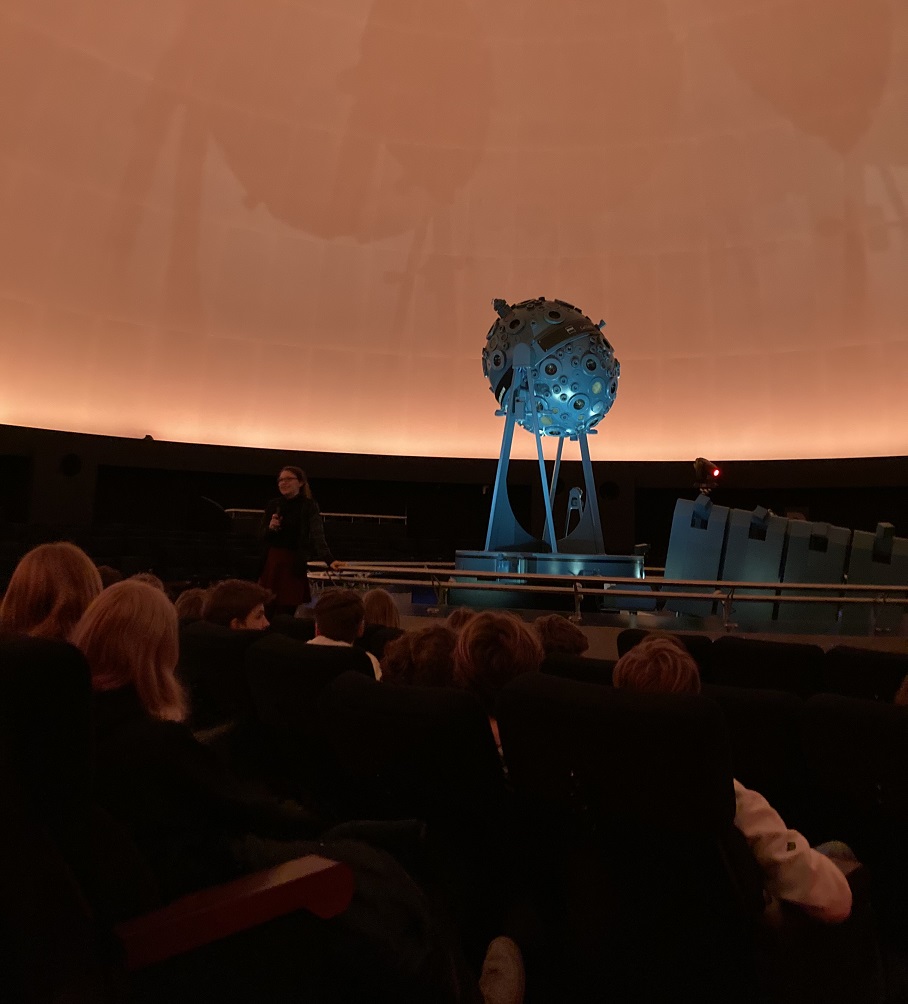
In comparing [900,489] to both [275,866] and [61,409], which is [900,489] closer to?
[61,409]

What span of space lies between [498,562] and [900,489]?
918 cm

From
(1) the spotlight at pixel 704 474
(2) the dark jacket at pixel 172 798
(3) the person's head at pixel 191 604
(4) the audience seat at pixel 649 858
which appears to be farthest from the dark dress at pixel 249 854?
(1) the spotlight at pixel 704 474

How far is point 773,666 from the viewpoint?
3441mm

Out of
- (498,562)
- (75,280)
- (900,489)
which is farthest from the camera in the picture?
(900,489)

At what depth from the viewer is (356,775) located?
2119 millimetres

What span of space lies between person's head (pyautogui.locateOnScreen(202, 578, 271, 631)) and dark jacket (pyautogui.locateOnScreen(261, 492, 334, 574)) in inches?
60.8

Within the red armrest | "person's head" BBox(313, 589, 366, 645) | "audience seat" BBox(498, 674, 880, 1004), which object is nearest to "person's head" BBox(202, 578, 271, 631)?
"person's head" BBox(313, 589, 366, 645)

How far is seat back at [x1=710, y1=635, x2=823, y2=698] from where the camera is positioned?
3.40m

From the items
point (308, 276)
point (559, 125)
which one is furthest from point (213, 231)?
point (559, 125)

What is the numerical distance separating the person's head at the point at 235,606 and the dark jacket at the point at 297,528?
154 centimetres

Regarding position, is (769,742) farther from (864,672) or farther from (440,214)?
(440,214)

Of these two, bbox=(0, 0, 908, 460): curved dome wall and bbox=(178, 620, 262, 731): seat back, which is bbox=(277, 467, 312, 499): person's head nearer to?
bbox=(178, 620, 262, 731): seat back

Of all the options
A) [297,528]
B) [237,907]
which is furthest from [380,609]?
[237,907]

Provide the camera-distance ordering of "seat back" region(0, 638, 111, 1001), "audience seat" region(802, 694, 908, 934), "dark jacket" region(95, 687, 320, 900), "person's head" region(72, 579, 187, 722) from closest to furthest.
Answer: "seat back" region(0, 638, 111, 1001)
"dark jacket" region(95, 687, 320, 900)
"person's head" region(72, 579, 187, 722)
"audience seat" region(802, 694, 908, 934)
